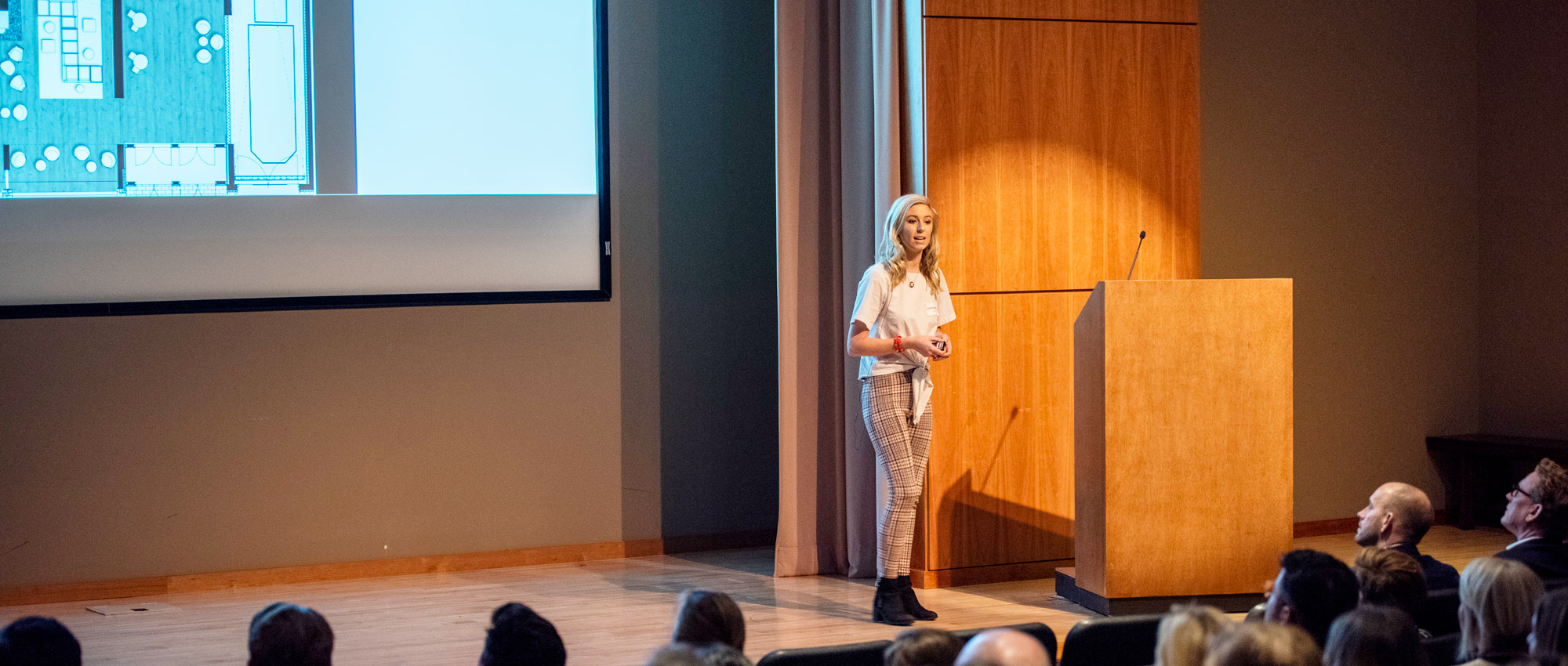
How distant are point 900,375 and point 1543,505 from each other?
1.84 m

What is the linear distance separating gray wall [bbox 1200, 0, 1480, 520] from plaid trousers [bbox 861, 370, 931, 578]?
209 centimetres

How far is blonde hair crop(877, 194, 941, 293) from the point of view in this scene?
4.29 m

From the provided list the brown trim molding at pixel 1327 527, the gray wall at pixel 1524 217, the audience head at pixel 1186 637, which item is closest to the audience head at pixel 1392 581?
the audience head at pixel 1186 637

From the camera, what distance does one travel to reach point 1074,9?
4887mm

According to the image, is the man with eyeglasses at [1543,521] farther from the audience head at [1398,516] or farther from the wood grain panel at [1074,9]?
the wood grain panel at [1074,9]

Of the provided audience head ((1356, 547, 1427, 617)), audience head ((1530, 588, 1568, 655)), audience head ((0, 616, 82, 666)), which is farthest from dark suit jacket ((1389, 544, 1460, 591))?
audience head ((0, 616, 82, 666))

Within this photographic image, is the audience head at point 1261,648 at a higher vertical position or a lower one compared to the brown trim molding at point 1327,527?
higher

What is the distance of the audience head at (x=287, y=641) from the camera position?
2.01m

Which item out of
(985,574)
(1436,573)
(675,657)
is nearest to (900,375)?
(985,574)

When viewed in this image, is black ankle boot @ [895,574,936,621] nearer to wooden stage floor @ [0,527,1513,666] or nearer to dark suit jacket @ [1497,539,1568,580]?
wooden stage floor @ [0,527,1513,666]

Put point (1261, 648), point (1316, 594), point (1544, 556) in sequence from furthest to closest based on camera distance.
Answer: point (1544, 556) < point (1316, 594) < point (1261, 648)

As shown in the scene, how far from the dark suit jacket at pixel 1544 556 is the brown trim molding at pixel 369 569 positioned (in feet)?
10.2

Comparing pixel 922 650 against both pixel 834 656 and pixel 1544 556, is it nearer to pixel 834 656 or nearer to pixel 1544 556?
pixel 834 656

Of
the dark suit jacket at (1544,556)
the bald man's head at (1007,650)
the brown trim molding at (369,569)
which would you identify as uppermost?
the bald man's head at (1007,650)
